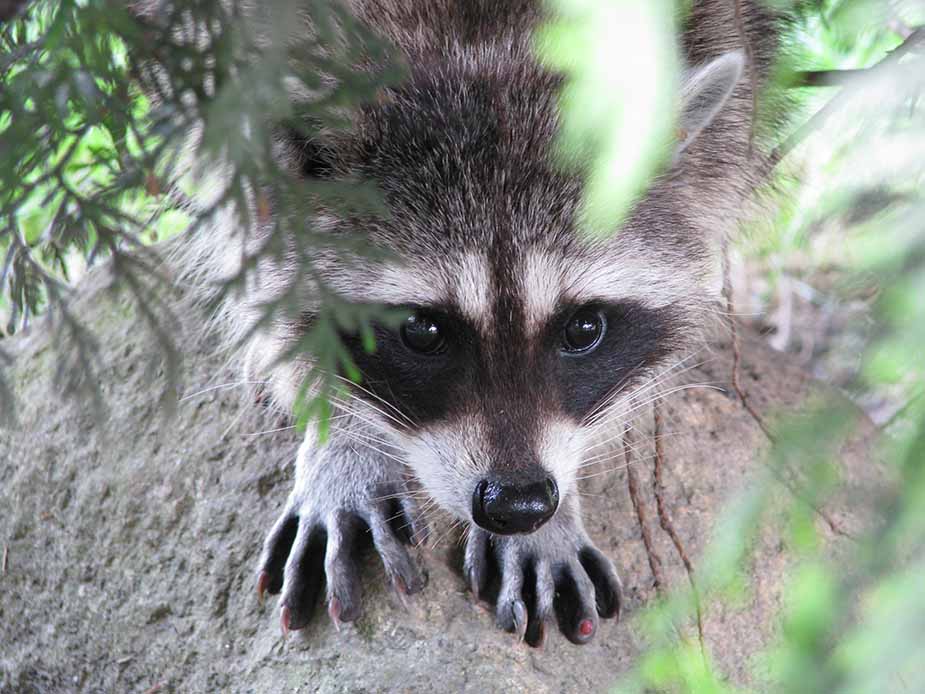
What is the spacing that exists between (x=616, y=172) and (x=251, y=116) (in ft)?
1.87

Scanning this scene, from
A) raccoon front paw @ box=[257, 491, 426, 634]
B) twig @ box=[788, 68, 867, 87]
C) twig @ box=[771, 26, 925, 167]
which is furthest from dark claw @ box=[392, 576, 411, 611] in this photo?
twig @ box=[788, 68, 867, 87]

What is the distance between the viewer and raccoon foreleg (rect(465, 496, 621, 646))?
238 centimetres

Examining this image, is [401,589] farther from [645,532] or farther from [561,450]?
[645,532]

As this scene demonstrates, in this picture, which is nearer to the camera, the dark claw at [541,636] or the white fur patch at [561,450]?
the white fur patch at [561,450]

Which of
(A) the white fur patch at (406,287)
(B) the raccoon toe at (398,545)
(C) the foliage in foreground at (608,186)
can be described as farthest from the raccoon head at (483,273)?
(B) the raccoon toe at (398,545)

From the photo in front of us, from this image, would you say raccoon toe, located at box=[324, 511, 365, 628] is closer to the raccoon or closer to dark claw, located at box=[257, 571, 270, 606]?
the raccoon

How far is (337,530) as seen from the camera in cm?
244

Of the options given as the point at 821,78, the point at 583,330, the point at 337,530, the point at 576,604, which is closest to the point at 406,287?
the point at 583,330

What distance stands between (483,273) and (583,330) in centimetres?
31

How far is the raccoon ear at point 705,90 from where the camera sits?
84.2 inches

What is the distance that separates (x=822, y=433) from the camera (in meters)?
1.24

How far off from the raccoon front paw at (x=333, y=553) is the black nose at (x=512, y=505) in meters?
0.39

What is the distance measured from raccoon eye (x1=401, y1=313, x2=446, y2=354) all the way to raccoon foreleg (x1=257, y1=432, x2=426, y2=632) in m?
0.45

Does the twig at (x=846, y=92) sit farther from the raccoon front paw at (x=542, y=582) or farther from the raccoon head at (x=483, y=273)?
the raccoon front paw at (x=542, y=582)
